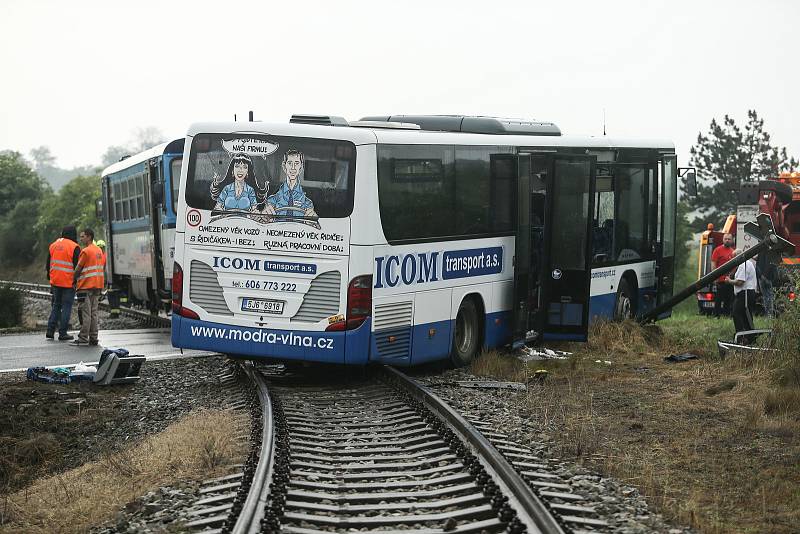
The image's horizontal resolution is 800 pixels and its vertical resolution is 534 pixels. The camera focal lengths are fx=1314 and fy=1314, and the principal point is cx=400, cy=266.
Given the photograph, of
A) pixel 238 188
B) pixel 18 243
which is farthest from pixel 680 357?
pixel 18 243

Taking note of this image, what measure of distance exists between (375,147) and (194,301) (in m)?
2.67

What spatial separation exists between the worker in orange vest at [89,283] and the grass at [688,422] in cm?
739

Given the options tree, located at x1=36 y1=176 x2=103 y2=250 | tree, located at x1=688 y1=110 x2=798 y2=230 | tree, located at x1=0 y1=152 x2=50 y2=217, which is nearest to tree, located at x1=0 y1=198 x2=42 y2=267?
tree, located at x1=36 y1=176 x2=103 y2=250

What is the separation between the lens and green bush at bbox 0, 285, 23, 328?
28.8 metres

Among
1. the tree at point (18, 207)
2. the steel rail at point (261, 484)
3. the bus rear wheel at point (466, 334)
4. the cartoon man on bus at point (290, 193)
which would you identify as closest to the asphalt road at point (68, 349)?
the bus rear wheel at point (466, 334)

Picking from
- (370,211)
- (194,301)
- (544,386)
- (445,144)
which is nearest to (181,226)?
(194,301)

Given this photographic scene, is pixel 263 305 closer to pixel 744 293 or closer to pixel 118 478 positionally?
pixel 118 478

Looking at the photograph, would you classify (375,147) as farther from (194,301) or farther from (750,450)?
(750,450)

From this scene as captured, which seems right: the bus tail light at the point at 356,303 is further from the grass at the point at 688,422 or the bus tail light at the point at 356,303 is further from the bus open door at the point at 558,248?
the bus open door at the point at 558,248

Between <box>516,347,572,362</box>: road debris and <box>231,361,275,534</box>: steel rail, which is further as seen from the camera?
<box>516,347,572,362</box>: road debris

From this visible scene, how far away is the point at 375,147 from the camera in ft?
46.8

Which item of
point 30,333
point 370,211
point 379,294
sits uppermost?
point 370,211

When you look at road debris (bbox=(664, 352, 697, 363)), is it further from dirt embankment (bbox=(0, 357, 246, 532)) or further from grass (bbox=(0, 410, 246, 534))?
grass (bbox=(0, 410, 246, 534))

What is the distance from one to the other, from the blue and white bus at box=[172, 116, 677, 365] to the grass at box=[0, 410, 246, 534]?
8.60ft
